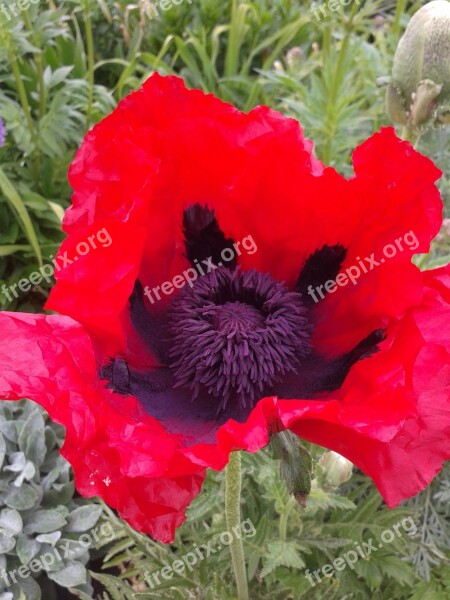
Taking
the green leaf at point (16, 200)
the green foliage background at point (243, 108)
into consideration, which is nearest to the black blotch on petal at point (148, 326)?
the green foliage background at point (243, 108)

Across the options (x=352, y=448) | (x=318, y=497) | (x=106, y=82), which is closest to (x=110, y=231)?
(x=352, y=448)

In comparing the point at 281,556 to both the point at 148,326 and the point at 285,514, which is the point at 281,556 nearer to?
the point at 285,514

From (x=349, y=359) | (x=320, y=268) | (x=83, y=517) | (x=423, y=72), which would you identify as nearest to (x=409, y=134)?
(x=423, y=72)

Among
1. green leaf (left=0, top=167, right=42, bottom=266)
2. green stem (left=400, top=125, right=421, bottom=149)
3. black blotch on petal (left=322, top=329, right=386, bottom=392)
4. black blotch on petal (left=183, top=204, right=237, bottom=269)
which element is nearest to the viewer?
black blotch on petal (left=322, top=329, right=386, bottom=392)

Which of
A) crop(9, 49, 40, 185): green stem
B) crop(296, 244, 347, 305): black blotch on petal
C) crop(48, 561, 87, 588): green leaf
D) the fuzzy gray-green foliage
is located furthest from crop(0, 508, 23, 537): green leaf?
crop(9, 49, 40, 185): green stem

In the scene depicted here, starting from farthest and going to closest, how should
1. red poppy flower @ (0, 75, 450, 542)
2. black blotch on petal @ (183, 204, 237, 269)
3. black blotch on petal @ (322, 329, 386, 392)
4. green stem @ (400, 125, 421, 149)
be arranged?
green stem @ (400, 125, 421, 149), black blotch on petal @ (183, 204, 237, 269), black blotch on petal @ (322, 329, 386, 392), red poppy flower @ (0, 75, 450, 542)

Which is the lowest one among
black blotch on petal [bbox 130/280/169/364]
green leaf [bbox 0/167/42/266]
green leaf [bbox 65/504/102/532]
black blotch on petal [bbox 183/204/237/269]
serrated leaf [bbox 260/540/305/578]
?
green leaf [bbox 65/504/102/532]

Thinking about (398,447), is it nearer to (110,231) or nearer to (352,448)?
(352,448)

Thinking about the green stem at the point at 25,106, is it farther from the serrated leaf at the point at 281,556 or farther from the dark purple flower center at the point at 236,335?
the serrated leaf at the point at 281,556

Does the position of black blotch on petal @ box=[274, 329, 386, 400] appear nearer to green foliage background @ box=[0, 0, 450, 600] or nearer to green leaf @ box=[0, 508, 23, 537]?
green foliage background @ box=[0, 0, 450, 600]
